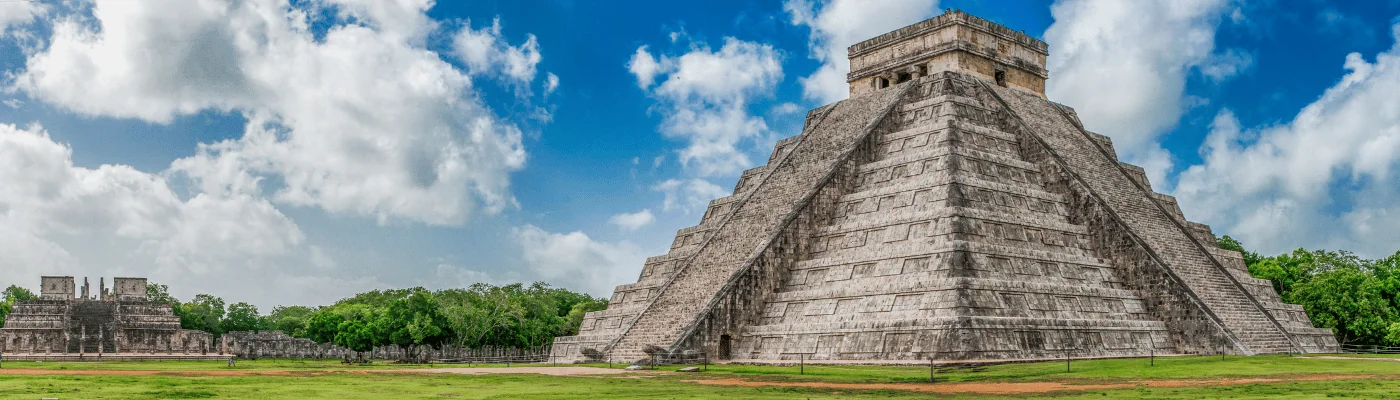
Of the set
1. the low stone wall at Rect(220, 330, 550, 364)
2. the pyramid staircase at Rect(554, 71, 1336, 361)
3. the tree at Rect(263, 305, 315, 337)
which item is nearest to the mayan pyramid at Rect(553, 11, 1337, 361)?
the pyramid staircase at Rect(554, 71, 1336, 361)

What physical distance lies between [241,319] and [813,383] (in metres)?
89.7

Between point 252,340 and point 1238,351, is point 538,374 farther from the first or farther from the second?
point 252,340

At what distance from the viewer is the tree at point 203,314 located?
95019 millimetres

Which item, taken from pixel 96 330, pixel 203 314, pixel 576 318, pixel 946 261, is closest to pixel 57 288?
pixel 96 330

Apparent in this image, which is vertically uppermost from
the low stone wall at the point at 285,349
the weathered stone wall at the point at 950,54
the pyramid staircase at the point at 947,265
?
the weathered stone wall at the point at 950,54

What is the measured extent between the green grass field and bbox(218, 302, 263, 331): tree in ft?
252

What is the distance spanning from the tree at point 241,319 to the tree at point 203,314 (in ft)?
2.19

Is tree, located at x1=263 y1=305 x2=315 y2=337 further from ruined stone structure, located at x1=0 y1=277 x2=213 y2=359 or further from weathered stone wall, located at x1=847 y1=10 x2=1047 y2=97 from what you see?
weathered stone wall, located at x1=847 y1=10 x2=1047 y2=97

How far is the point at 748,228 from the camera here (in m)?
43.3

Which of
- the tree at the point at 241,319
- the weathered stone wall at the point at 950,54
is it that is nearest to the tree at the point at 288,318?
the tree at the point at 241,319

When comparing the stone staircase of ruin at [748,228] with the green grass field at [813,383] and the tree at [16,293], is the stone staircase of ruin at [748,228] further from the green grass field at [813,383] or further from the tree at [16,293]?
the tree at [16,293]

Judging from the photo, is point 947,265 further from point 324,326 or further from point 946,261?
point 324,326

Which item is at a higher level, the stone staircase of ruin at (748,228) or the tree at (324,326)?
the stone staircase of ruin at (748,228)

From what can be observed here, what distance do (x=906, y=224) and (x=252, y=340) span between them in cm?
4953
